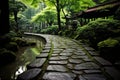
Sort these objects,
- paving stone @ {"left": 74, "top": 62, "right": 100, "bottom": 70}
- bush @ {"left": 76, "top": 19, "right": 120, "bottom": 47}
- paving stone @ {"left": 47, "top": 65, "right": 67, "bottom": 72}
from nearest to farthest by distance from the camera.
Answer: paving stone @ {"left": 47, "top": 65, "right": 67, "bottom": 72} < paving stone @ {"left": 74, "top": 62, "right": 100, "bottom": 70} < bush @ {"left": 76, "top": 19, "right": 120, "bottom": 47}

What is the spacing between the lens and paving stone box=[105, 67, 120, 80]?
11.3 feet

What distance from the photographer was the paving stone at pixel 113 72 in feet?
11.3

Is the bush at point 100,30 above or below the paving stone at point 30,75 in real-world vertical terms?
above

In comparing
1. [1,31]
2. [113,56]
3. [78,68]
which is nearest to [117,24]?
[113,56]

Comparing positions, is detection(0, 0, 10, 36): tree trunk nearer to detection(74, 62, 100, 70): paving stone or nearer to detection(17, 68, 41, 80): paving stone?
detection(17, 68, 41, 80): paving stone

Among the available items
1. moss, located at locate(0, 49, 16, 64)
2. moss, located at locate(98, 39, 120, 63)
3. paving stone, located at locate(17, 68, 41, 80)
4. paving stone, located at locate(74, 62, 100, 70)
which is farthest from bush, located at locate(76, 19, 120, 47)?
paving stone, located at locate(17, 68, 41, 80)

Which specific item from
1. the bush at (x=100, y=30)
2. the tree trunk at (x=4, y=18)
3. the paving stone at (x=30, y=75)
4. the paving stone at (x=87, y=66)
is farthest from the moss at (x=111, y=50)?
the tree trunk at (x=4, y=18)

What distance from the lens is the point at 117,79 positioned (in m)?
3.32

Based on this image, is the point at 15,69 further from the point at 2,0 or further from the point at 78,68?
the point at 2,0

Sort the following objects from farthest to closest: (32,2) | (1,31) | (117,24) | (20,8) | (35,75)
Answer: (20,8) → (32,2) → (1,31) → (117,24) → (35,75)

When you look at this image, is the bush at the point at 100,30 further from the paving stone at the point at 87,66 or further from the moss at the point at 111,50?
the paving stone at the point at 87,66

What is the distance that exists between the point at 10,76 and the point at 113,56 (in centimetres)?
387

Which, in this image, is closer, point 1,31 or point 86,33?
point 86,33

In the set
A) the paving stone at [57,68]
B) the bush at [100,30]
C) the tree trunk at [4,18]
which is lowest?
the paving stone at [57,68]
